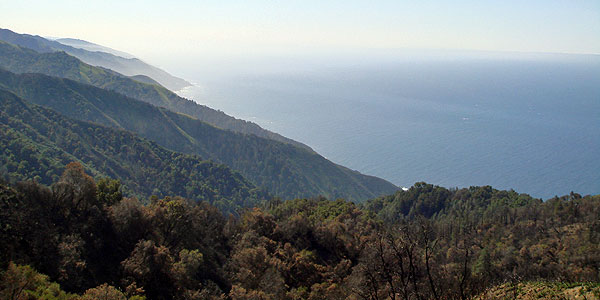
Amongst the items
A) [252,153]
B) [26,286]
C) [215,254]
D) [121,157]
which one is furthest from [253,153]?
[26,286]

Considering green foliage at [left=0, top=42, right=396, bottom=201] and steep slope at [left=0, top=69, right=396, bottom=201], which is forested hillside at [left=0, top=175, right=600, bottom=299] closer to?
steep slope at [left=0, top=69, right=396, bottom=201]

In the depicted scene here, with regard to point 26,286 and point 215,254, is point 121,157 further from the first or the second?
point 26,286

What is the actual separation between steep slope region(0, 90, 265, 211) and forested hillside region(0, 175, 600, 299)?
92.9m

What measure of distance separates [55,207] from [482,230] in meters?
74.3

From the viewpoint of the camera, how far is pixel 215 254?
141ft

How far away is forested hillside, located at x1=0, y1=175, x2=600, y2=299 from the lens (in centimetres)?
2231

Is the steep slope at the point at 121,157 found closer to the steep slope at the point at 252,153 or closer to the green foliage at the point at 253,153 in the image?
the green foliage at the point at 253,153

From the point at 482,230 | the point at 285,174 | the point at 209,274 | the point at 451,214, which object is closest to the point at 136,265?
the point at 209,274

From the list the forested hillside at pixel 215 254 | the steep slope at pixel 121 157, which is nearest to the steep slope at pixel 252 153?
the steep slope at pixel 121 157

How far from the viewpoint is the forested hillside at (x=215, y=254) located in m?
22.3

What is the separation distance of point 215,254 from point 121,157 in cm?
12761

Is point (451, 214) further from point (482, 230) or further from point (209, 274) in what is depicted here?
point (209, 274)

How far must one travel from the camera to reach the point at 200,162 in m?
163

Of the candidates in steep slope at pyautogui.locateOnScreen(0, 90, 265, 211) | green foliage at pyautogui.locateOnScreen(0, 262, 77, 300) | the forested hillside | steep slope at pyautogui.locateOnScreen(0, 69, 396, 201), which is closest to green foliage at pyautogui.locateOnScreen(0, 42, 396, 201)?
steep slope at pyautogui.locateOnScreen(0, 69, 396, 201)
